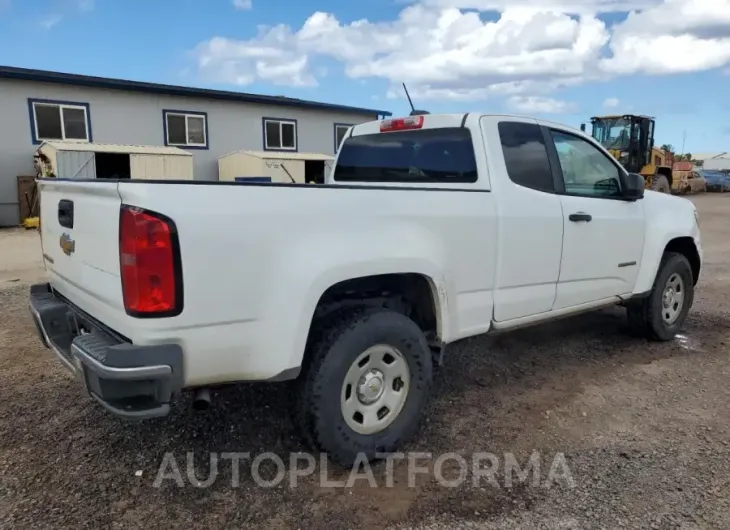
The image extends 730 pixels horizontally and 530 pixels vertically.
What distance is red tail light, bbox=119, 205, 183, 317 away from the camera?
2.29 m

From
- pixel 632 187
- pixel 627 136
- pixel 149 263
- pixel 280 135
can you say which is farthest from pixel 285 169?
pixel 149 263

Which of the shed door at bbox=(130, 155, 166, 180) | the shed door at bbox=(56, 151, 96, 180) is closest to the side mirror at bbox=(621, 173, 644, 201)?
the shed door at bbox=(56, 151, 96, 180)

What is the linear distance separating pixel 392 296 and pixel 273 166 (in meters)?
16.0

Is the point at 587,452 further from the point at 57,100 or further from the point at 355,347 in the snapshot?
the point at 57,100

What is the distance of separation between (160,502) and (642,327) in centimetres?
440

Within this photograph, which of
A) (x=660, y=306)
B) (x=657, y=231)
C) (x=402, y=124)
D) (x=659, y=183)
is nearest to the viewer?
(x=402, y=124)

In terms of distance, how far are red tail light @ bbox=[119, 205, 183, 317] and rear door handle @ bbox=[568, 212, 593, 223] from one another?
2823mm

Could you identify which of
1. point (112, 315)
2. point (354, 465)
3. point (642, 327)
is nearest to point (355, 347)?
point (354, 465)

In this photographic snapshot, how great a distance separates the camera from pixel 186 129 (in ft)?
62.5

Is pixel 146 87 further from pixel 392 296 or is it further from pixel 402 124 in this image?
pixel 392 296

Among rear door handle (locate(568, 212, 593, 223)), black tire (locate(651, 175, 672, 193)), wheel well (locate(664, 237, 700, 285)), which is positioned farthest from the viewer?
black tire (locate(651, 175, 672, 193))

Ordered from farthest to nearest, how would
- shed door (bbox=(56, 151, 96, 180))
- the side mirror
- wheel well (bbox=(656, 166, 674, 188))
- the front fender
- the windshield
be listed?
wheel well (bbox=(656, 166, 674, 188)) → the windshield → shed door (bbox=(56, 151, 96, 180)) → the front fender → the side mirror

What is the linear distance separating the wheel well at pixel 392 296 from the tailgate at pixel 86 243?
1.02 meters

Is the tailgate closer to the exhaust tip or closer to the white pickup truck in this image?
the white pickup truck
